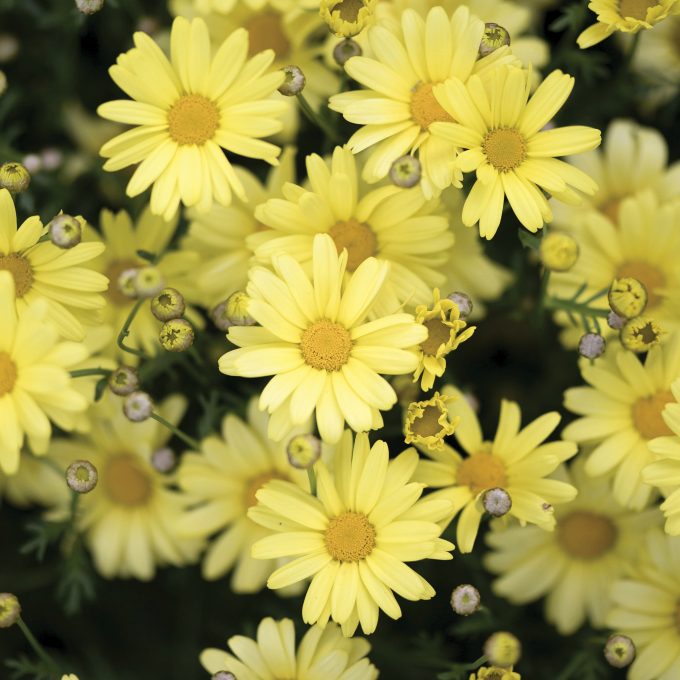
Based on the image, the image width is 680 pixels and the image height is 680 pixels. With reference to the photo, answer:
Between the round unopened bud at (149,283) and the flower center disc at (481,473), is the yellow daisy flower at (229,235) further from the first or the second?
the flower center disc at (481,473)

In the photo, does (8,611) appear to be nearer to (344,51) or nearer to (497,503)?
(497,503)

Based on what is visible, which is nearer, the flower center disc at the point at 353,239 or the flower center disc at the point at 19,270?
the flower center disc at the point at 19,270

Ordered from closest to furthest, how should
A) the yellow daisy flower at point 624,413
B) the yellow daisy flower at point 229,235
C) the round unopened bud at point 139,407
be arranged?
the round unopened bud at point 139,407 < the yellow daisy flower at point 624,413 < the yellow daisy flower at point 229,235

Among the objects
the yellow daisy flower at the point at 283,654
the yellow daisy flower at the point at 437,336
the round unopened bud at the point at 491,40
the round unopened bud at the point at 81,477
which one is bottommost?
the yellow daisy flower at the point at 283,654

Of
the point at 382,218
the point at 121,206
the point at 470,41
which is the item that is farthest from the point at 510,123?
the point at 121,206

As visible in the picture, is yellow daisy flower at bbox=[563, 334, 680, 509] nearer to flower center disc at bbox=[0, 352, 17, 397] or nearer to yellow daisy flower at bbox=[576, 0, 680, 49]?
yellow daisy flower at bbox=[576, 0, 680, 49]

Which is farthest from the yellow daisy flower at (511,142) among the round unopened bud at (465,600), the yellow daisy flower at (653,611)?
the yellow daisy flower at (653,611)

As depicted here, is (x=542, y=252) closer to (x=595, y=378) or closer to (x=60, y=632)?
(x=595, y=378)

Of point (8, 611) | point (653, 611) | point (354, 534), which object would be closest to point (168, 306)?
point (354, 534)
